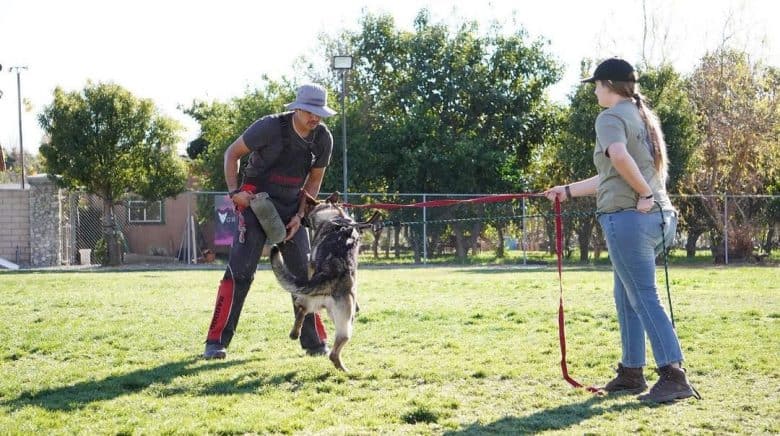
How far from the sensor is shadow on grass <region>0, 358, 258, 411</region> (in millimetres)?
4930

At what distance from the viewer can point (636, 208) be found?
4.90m

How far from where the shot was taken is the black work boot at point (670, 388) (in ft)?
15.7

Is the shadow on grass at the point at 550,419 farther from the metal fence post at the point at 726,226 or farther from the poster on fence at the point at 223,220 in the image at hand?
the metal fence post at the point at 726,226

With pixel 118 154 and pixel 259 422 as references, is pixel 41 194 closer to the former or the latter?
pixel 118 154

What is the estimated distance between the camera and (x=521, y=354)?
21.3 feet

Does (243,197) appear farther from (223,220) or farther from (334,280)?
(223,220)

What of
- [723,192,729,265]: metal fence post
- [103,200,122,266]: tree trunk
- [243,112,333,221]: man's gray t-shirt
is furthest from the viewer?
[103,200,122,266]: tree trunk

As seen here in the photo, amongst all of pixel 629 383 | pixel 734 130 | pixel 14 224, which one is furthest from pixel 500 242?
pixel 629 383

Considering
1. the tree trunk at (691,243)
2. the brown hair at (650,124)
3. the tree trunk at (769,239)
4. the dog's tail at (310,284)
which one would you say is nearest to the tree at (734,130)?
the tree trunk at (769,239)

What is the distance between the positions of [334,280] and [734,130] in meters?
23.7

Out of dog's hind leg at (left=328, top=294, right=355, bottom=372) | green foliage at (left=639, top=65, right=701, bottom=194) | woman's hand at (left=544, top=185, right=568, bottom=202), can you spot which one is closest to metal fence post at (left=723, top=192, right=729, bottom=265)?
green foliage at (left=639, top=65, right=701, bottom=194)

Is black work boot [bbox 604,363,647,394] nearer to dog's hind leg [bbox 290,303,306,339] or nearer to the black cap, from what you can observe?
the black cap

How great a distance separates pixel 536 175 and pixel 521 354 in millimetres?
25595

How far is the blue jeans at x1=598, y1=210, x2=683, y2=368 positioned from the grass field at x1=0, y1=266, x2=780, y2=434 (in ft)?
1.19
